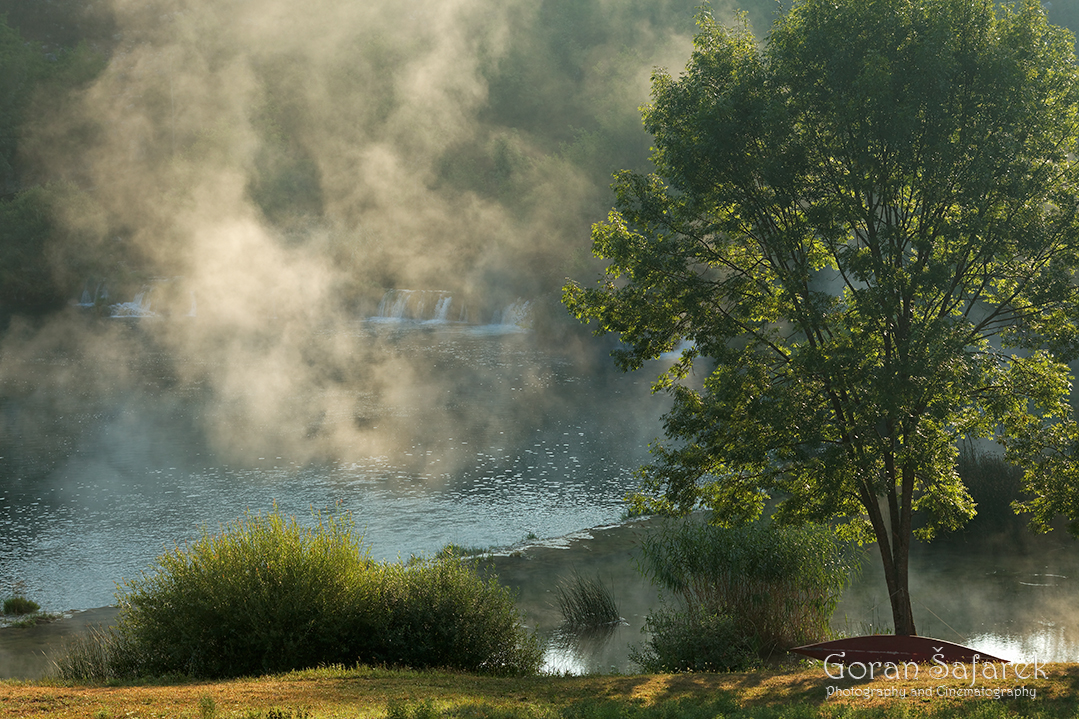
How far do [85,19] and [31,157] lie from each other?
59834 mm

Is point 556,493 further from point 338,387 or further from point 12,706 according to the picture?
point 338,387

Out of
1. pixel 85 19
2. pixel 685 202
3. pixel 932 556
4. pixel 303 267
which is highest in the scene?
pixel 85 19

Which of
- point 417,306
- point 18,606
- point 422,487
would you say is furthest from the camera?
point 417,306

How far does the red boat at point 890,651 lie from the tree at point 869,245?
Result: 143 cm

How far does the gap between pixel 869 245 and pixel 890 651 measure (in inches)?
250

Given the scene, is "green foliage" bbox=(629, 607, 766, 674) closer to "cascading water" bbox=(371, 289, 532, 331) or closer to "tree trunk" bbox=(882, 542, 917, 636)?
"tree trunk" bbox=(882, 542, 917, 636)

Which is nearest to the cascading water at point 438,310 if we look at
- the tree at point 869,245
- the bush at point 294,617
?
the tree at point 869,245

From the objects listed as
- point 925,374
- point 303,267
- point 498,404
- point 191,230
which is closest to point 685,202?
point 925,374

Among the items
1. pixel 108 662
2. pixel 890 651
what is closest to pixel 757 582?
pixel 890 651

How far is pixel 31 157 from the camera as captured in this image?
122125mm

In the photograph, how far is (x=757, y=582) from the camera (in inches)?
636

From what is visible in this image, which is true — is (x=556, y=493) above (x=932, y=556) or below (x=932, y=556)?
above

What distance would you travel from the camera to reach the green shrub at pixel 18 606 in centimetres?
1927

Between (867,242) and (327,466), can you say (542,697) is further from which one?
(327,466)
